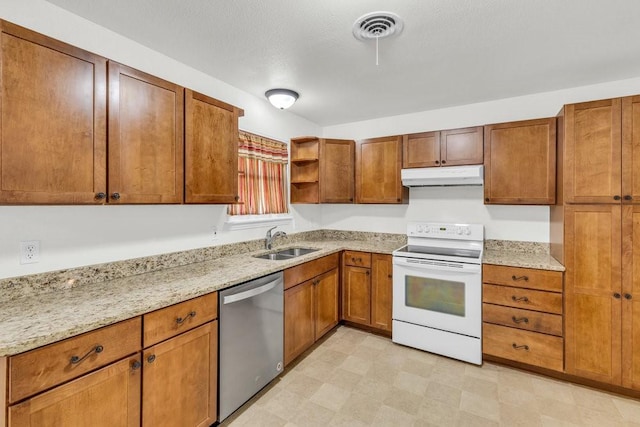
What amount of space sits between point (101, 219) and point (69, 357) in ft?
3.07

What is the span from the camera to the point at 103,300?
151 cm

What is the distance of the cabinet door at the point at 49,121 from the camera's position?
50.8 inches

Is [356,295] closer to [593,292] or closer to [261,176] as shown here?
[261,176]

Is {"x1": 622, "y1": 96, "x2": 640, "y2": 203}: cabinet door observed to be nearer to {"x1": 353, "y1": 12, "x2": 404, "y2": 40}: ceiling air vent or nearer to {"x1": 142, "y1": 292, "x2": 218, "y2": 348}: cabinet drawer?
{"x1": 353, "y1": 12, "x2": 404, "y2": 40}: ceiling air vent

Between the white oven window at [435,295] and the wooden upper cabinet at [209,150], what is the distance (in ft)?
6.05

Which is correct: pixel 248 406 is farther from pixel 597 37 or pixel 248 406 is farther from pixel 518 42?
pixel 597 37

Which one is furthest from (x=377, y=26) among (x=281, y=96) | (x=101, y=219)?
(x=101, y=219)

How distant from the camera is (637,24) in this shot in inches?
70.4

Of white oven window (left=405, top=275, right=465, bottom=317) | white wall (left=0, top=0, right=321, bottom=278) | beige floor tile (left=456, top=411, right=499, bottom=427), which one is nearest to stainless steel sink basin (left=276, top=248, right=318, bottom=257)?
white wall (left=0, top=0, right=321, bottom=278)

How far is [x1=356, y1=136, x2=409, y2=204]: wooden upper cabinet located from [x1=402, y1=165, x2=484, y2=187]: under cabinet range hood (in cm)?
17

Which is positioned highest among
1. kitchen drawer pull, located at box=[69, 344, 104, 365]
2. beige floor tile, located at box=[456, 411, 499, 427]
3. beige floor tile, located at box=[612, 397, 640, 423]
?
kitchen drawer pull, located at box=[69, 344, 104, 365]

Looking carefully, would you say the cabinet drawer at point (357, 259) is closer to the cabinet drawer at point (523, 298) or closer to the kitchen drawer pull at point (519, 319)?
the cabinet drawer at point (523, 298)

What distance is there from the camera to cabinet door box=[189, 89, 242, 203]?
2.01 m

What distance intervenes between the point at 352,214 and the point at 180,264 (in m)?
2.29
